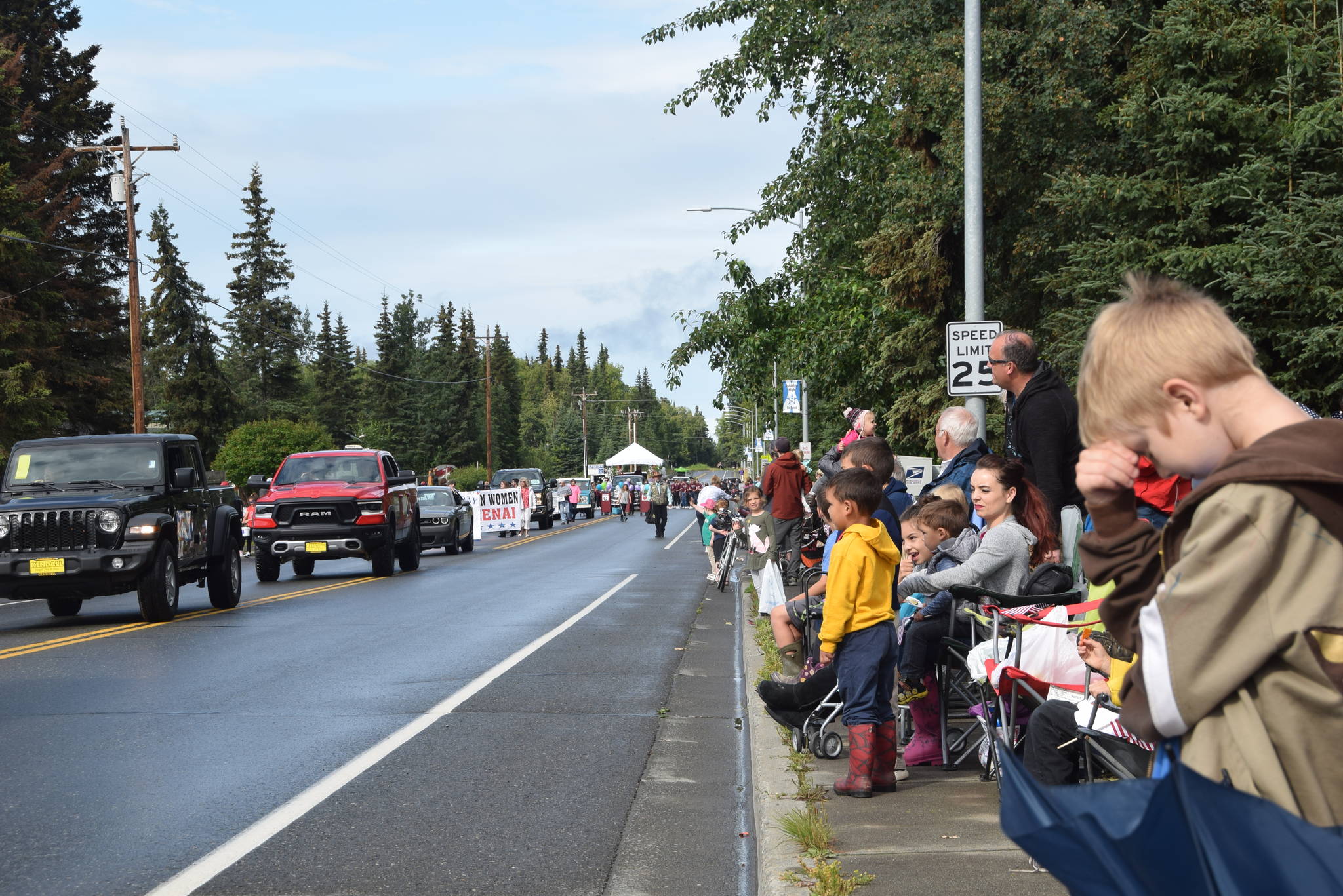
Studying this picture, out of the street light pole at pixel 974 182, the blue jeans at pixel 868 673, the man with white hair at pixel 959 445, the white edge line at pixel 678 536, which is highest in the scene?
the street light pole at pixel 974 182

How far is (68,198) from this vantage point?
54.4 meters

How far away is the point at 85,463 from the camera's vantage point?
52.7 feet

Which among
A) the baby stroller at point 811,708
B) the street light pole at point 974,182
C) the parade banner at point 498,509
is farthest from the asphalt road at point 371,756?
the parade banner at point 498,509

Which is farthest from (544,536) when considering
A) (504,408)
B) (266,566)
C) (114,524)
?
(504,408)

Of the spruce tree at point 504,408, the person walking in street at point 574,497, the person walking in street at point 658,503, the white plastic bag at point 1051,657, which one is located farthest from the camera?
the spruce tree at point 504,408

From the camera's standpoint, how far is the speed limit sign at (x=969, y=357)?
492 inches

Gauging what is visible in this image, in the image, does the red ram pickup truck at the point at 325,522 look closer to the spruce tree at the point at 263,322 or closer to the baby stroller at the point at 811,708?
the baby stroller at the point at 811,708

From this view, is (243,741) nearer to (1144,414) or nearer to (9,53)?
(1144,414)

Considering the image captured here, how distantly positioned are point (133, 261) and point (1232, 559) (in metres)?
35.8

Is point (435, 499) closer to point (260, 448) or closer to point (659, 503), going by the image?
point (659, 503)

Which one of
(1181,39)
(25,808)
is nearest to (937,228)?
(1181,39)

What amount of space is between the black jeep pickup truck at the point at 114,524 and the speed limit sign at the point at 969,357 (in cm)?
863

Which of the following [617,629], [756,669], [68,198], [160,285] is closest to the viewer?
[756,669]

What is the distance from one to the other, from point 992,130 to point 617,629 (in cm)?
892
